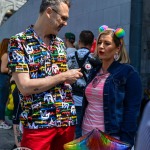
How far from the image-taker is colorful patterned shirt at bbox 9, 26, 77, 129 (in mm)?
2578

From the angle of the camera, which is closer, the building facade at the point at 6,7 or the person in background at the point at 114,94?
the person in background at the point at 114,94

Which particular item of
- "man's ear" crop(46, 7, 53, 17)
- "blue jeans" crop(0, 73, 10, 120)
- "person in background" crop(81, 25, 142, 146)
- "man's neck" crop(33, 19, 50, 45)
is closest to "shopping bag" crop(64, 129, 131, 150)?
"person in background" crop(81, 25, 142, 146)

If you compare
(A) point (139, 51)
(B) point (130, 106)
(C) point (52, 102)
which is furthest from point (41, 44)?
(A) point (139, 51)

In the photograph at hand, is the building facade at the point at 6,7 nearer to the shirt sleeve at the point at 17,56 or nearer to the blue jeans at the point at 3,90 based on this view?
the blue jeans at the point at 3,90

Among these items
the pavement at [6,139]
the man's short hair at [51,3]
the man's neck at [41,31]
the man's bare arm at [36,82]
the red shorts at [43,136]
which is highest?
the man's short hair at [51,3]

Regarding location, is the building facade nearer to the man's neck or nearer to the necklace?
the necklace

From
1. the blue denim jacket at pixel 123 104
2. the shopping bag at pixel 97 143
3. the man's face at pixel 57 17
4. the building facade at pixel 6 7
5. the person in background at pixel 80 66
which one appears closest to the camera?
the shopping bag at pixel 97 143

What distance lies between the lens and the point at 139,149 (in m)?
1.90

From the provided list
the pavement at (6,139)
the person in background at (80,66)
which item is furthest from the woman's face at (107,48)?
the pavement at (6,139)

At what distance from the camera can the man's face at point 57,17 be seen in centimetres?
265

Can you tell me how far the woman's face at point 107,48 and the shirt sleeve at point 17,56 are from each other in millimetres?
715

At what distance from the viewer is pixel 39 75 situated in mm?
2609

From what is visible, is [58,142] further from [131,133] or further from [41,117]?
[131,133]

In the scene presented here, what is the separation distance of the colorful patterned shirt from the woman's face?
477 millimetres
